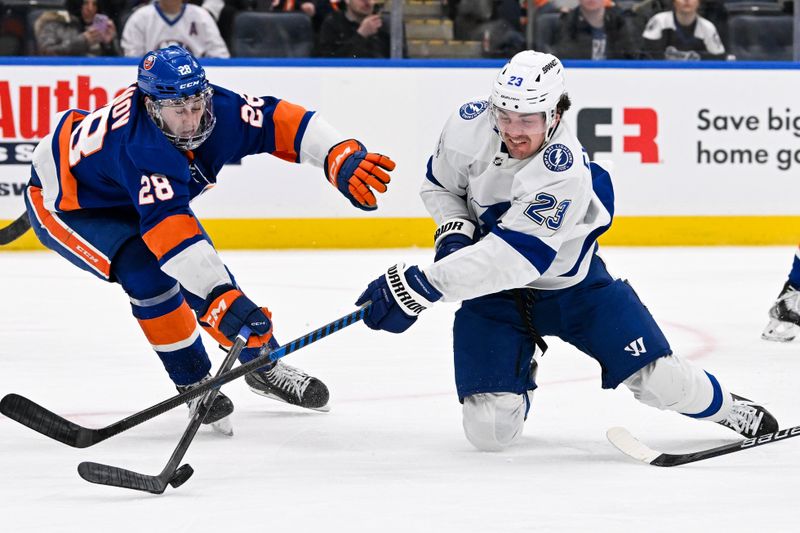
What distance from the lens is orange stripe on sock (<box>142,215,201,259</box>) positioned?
9.39 feet

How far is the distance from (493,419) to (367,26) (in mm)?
4293

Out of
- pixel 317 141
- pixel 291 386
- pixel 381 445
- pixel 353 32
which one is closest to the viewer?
pixel 381 445

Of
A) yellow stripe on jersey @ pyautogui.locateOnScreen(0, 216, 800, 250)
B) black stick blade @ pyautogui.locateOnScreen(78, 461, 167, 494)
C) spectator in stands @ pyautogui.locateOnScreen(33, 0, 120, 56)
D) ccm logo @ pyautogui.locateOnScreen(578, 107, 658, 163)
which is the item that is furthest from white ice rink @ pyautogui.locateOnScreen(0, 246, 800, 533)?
spectator in stands @ pyautogui.locateOnScreen(33, 0, 120, 56)

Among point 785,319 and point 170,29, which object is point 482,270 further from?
point 170,29

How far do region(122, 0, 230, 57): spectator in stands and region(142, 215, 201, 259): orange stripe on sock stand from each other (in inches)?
161

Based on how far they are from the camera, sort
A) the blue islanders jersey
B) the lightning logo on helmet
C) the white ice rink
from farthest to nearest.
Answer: the lightning logo on helmet, the blue islanders jersey, the white ice rink

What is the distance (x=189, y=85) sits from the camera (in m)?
2.96

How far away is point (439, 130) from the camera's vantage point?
6.91 m

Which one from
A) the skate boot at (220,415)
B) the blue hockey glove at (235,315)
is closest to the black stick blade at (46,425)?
the skate boot at (220,415)

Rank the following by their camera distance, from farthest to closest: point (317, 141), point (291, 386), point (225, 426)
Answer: point (291, 386)
point (317, 141)
point (225, 426)

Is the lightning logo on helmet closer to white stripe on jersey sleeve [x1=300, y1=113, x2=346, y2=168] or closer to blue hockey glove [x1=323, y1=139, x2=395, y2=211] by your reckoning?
blue hockey glove [x1=323, y1=139, x2=395, y2=211]

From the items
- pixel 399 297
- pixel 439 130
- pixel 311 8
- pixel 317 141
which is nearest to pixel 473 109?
pixel 317 141

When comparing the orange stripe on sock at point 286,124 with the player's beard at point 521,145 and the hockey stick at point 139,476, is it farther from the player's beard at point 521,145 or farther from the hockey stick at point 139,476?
the hockey stick at point 139,476

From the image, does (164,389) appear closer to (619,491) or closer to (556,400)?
(556,400)
